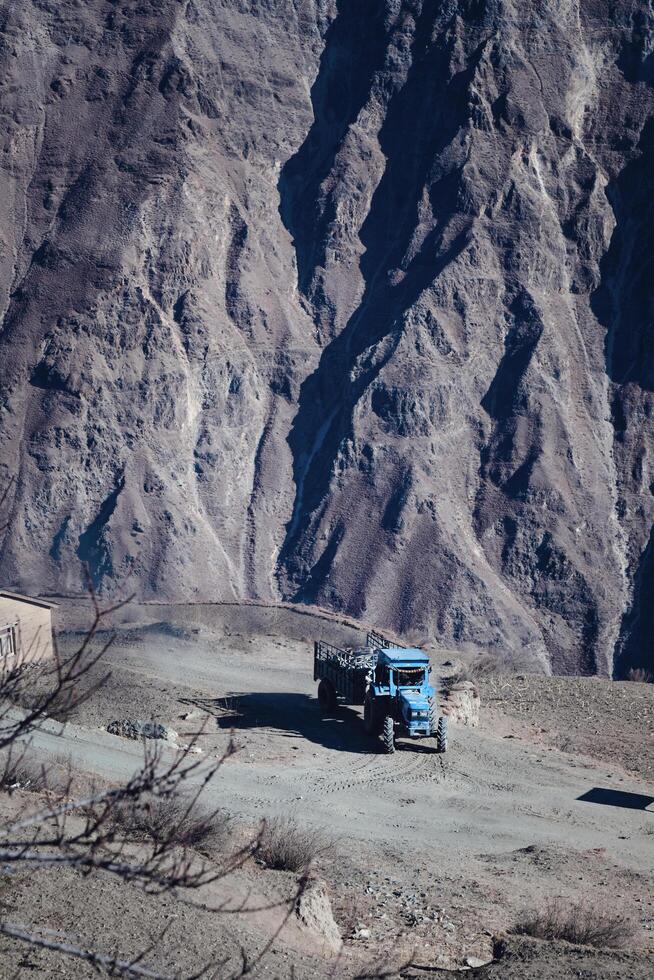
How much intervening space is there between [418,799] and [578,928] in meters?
10.8

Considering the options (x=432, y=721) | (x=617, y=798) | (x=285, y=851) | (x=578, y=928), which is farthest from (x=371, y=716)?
(x=578, y=928)

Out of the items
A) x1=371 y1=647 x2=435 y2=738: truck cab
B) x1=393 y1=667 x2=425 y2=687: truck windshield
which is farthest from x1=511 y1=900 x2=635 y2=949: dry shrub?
x1=393 y1=667 x2=425 y2=687: truck windshield

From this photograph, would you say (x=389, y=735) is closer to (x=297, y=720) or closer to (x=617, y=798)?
(x=297, y=720)

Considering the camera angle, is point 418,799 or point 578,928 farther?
point 418,799

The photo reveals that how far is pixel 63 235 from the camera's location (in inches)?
3986

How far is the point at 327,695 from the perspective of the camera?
3606 centimetres

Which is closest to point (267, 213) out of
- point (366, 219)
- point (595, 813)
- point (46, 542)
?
point (366, 219)

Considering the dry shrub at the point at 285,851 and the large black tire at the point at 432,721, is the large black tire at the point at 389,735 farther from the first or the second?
the dry shrub at the point at 285,851

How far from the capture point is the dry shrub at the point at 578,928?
17594 millimetres

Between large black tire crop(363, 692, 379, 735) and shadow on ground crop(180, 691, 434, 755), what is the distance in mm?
234

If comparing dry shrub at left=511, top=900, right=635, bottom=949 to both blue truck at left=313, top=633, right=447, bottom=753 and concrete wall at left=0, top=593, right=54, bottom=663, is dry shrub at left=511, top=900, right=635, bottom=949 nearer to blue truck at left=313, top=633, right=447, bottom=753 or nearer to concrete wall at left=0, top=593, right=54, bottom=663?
blue truck at left=313, top=633, right=447, bottom=753

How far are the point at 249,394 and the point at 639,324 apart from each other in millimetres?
30669

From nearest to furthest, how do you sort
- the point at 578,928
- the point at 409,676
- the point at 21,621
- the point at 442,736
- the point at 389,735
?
the point at 578,928 → the point at 389,735 → the point at 442,736 → the point at 409,676 → the point at 21,621

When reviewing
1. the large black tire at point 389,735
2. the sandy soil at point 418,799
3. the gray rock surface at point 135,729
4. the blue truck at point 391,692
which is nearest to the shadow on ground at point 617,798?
the sandy soil at point 418,799
